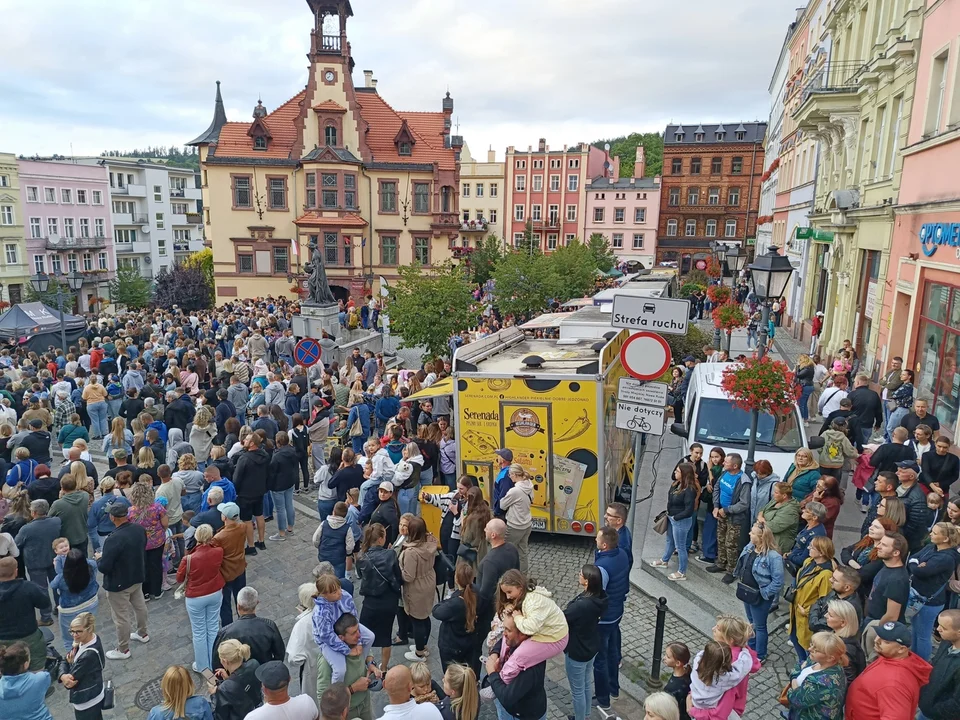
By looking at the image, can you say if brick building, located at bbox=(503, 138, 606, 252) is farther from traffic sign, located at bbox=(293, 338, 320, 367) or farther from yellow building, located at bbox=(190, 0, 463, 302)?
traffic sign, located at bbox=(293, 338, 320, 367)

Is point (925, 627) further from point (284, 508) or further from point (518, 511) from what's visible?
point (284, 508)

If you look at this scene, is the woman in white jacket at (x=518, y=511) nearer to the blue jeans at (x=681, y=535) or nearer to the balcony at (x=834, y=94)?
the blue jeans at (x=681, y=535)

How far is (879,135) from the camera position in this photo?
721 inches

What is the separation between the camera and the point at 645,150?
95750 mm

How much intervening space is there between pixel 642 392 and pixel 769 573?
2.16 m

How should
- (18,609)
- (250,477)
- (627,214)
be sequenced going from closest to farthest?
(18,609) → (250,477) → (627,214)

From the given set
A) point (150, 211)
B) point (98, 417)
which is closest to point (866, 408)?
point (98, 417)

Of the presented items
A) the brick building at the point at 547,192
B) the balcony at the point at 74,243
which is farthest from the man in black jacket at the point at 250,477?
the brick building at the point at 547,192

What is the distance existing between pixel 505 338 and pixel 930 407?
9133 mm

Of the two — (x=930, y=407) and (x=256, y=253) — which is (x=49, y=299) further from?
(x=930, y=407)

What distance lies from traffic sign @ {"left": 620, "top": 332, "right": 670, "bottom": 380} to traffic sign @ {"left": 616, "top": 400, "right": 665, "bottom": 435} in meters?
0.35

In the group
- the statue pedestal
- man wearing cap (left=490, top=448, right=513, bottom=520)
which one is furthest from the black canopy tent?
man wearing cap (left=490, top=448, right=513, bottom=520)

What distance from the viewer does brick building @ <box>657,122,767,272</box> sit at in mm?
63344

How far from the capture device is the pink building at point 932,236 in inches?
498
